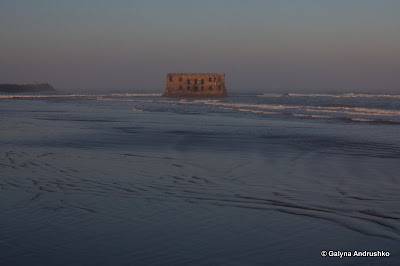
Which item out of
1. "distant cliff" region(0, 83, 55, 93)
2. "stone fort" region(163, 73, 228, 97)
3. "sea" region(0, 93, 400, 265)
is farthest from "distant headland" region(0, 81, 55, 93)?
"sea" region(0, 93, 400, 265)

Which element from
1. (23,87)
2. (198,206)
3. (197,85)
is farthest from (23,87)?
(198,206)

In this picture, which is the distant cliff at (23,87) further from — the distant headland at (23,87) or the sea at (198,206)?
the sea at (198,206)

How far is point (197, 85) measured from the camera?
98.9 m

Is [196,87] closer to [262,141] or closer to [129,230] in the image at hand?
[262,141]

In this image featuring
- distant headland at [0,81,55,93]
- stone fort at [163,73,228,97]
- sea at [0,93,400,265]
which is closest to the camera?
sea at [0,93,400,265]

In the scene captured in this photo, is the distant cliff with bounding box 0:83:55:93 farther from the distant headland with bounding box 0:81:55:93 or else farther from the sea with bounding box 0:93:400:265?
the sea with bounding box 0:93:400:265

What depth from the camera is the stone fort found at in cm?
9719

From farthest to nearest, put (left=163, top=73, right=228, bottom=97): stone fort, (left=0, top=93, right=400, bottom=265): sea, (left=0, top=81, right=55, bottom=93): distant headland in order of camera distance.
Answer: (left=0, top=81, right=55, bottom=93): distant headland
(left=163, top=73, right=228, bottom=97): stone fort
(left=0, top=93, right=400, bottom=265): sea

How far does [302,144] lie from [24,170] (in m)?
9.00

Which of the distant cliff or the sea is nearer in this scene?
the sea

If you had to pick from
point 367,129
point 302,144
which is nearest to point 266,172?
point 302,144

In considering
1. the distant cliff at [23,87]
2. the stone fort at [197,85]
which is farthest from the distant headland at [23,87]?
the stone fort at [197,85]

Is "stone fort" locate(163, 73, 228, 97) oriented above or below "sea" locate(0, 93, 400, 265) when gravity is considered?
above

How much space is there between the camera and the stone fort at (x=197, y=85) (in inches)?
3826
